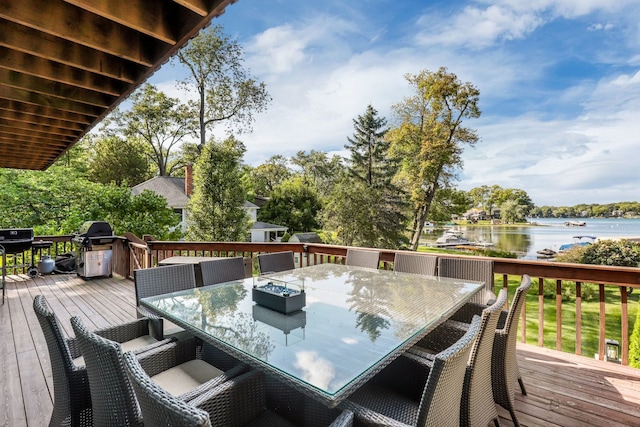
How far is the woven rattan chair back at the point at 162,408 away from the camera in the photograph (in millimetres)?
773

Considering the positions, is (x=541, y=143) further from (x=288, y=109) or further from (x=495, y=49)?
(x=288, y=109)

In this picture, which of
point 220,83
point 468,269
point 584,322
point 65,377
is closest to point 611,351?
point 468,269

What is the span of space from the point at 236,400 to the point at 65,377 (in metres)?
0.87

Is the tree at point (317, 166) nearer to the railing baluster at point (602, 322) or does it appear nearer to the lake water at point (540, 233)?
the lake water at point (540, 233)

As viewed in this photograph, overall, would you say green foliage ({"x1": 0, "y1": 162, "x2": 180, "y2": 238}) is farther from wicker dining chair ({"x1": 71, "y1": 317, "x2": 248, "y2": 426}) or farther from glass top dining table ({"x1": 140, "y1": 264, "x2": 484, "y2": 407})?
wicker dining chair ({"x1": 71, "y1": 317, "x2": 248, "y2": 426})

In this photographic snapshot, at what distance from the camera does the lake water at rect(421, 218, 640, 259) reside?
1326 centimetres

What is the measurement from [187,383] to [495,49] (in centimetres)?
1466

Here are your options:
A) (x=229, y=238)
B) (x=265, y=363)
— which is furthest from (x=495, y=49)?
(x=265, y=363)

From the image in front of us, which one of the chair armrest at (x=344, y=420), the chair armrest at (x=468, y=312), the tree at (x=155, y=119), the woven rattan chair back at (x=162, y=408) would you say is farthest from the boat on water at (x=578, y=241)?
the tree at (x=155, y=119)

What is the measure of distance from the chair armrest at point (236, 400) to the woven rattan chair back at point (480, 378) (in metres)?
0.97

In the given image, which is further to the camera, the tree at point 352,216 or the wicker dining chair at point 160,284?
the tree at point 352,216

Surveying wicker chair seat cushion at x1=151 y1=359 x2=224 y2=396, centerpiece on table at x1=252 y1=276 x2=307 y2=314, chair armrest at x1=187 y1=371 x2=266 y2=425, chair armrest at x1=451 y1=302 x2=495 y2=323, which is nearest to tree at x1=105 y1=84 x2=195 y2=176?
centerpiece on table at x1=252 y1=276 x2=307 y2=314

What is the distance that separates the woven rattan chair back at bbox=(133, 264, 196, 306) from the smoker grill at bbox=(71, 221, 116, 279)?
473cm

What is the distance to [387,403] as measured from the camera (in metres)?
1.56
